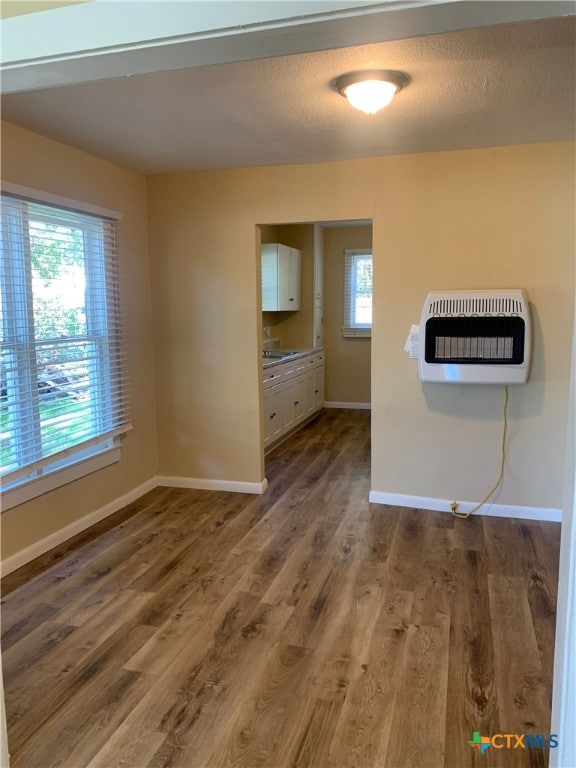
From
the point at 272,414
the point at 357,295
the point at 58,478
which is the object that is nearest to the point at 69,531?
Answer: the point at 58,478

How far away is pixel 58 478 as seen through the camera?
10.9 ft

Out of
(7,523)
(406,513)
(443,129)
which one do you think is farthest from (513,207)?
(7,523)

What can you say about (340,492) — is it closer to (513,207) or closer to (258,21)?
(513,207)

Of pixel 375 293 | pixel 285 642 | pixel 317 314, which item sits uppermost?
pixel 375 293

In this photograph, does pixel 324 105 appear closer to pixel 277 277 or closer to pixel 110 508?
pixel 110 508

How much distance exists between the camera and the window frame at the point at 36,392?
9.66ft

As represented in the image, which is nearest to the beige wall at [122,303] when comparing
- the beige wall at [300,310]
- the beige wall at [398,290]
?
the beige wall at [398,290]

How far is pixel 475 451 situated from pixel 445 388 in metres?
0.47

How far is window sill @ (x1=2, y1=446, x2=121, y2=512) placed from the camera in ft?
9.80

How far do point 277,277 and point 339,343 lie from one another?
5.58 feet

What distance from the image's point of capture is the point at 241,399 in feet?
13.8

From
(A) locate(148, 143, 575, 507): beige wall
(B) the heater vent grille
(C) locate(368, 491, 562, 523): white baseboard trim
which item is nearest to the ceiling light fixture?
(A) locate(148, 143, 575, 507): beige wall

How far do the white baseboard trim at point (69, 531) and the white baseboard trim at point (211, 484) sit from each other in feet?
0.45

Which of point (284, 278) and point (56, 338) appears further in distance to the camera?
point (284, 278)
